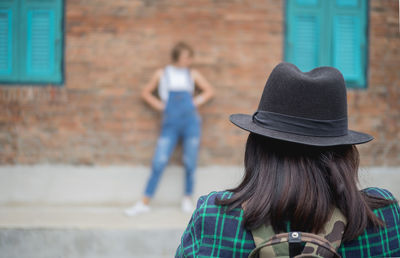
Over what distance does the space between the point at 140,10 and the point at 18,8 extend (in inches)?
67.2

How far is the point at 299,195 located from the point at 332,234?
0.49 feet

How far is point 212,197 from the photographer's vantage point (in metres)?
1.30

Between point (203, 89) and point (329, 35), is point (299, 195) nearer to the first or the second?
point (203, 89)

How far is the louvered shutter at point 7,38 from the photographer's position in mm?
5422

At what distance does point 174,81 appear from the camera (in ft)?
16.9

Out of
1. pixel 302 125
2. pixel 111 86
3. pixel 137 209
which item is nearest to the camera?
pixel 302 125

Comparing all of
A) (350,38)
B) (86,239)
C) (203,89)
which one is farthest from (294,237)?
(350,38)

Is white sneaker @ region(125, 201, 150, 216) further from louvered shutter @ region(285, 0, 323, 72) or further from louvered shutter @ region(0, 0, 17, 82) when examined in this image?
louvered shutter @ region(285, 0, 323, 72)

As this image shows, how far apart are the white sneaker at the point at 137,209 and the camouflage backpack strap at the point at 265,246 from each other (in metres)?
3.98

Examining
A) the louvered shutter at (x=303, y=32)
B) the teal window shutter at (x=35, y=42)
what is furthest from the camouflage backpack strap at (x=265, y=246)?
the teal window shutter at (x=35, y=42)

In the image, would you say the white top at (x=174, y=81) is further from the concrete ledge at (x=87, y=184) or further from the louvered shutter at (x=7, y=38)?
the louvered shutter at (x=7, y=38)

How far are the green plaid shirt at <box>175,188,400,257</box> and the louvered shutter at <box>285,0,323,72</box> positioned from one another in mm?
4524

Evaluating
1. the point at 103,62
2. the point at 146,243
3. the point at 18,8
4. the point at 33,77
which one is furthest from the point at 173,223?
the point at 18,8

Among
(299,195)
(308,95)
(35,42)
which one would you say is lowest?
(299,195)
